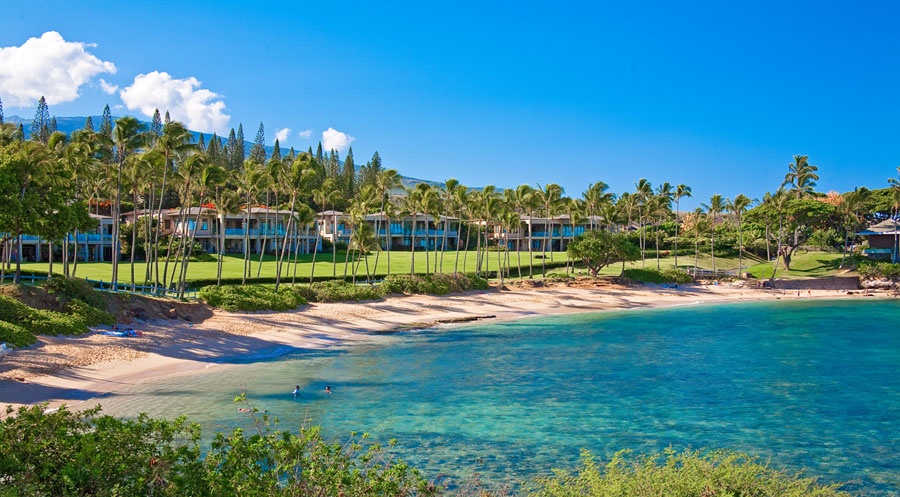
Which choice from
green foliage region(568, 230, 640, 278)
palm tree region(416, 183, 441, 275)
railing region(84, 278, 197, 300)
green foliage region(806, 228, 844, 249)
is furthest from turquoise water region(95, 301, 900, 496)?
green foliage region(806, 228, 844, 249)

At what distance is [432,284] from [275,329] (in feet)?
75.6

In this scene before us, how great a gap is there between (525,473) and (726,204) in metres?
81.2

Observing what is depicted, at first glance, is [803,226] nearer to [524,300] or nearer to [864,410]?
[524,300]

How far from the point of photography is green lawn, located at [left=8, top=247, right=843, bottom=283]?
199ft

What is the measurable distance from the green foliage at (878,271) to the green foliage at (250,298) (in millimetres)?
64542

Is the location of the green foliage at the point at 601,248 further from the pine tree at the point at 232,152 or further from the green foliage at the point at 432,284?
the pine tree at the point at 232,152

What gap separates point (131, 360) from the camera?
2842cm

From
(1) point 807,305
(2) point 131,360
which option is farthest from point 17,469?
(1) point 807,305

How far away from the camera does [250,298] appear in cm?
4506

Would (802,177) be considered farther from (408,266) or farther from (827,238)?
(408,266)

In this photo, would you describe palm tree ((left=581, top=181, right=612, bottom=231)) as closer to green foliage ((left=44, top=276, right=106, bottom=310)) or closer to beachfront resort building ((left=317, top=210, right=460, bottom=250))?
beachfront resort building ((left=317, top=210, right=460, bottom=250))

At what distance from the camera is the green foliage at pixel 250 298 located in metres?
44.2

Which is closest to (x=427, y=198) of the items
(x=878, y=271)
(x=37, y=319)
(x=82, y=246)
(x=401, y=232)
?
(x=37, y=319)

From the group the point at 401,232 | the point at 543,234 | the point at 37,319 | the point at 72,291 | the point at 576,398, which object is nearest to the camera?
the point at 576,398
